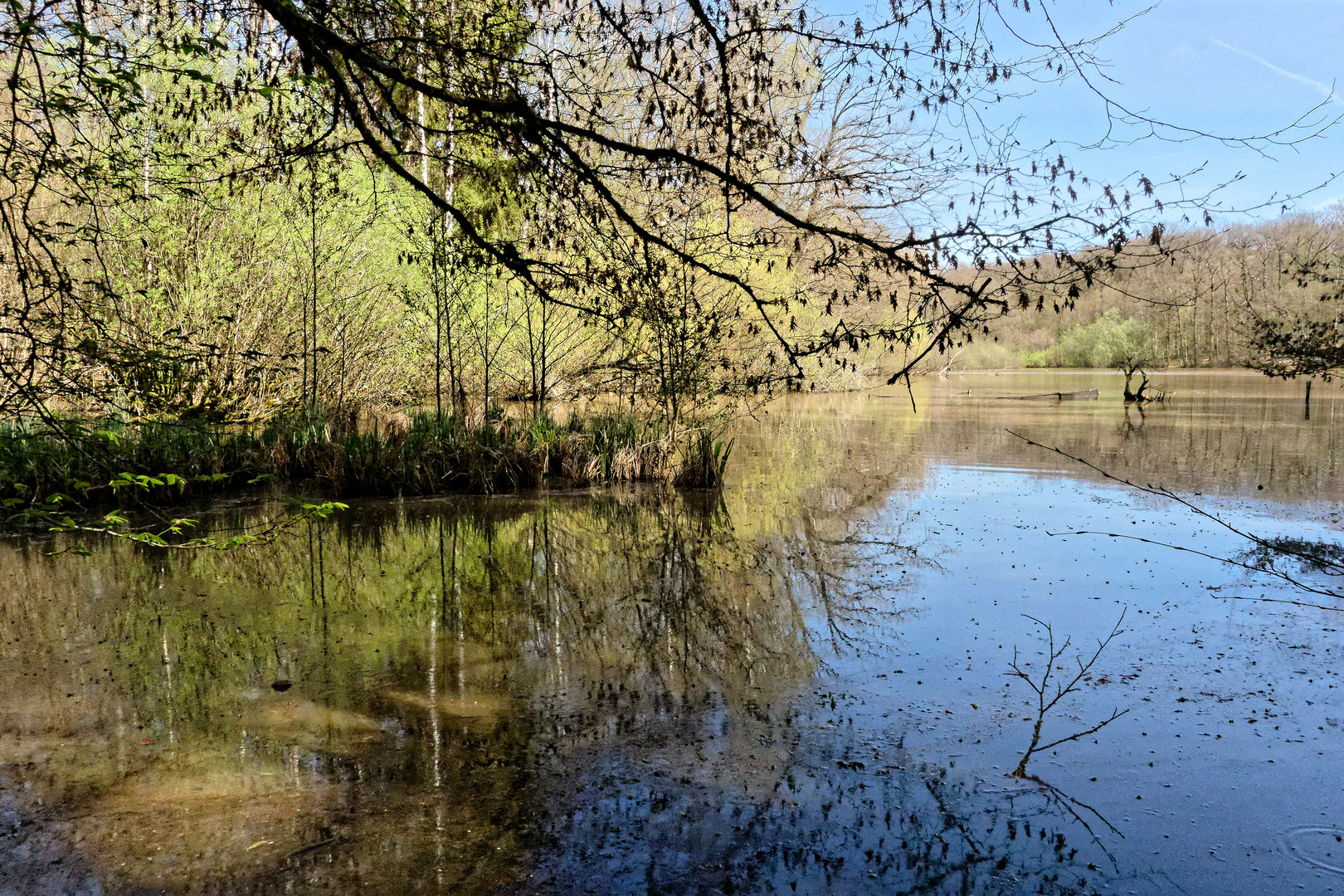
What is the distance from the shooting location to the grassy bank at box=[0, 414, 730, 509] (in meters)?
8.87

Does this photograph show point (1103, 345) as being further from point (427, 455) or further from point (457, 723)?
point (457, 723)

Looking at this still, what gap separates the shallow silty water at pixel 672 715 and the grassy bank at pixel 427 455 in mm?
1762

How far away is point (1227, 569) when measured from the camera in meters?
5.84

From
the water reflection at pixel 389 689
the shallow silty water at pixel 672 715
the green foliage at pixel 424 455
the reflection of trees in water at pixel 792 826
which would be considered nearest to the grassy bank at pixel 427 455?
the green foliage at pixel 424 455

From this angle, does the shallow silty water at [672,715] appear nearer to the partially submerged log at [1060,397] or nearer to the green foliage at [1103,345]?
the partially submerged log at [1060,397]

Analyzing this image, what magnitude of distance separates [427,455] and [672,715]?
640 cm

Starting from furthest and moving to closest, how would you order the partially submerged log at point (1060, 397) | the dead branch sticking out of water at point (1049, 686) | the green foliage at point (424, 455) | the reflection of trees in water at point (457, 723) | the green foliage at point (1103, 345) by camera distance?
the green foliage at point (1103, 345) < the partially submerged log at point (1060, 397) < the green foliage at point (424, 455) < the dead branch sticking out of water at point (1049, 686) < the reflection of trees in water at point (457, 723)

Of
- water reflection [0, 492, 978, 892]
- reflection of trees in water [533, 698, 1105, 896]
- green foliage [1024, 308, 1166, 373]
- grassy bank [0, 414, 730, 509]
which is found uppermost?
green foliage [1024, 308, 1166, 373]

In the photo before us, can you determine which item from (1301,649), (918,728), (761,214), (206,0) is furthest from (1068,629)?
(761,214)

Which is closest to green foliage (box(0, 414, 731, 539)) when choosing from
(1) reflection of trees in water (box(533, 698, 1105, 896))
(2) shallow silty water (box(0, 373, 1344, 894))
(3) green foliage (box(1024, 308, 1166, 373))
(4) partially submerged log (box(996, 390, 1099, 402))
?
(2) shallow silty water (box(0, 373, 1344, 894))

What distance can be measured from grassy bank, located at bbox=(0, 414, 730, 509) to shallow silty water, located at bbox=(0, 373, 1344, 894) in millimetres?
1762

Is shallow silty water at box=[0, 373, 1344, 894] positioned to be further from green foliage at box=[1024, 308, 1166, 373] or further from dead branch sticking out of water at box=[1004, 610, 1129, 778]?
green foliage at box=[1024, 308, 1166, 373]

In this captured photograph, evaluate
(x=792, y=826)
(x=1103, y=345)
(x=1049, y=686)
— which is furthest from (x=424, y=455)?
(x=1103, y=345)

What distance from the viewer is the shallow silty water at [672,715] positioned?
2621 millimetres
